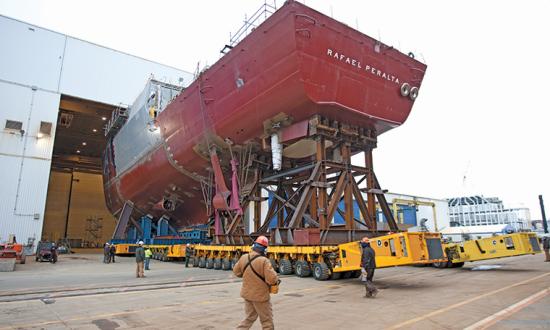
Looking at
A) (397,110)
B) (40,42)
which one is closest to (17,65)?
(40,42)

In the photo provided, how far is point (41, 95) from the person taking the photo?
2642 cm

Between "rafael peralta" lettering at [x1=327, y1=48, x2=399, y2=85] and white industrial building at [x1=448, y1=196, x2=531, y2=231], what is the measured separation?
6834 cm

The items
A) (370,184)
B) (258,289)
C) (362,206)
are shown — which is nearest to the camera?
(258,289)

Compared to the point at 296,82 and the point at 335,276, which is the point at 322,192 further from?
the point at 296,82

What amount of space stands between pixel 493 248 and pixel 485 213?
70.2 meters

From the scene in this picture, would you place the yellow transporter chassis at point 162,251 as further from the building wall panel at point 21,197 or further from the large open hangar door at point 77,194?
the large open hangar door at point 77,194

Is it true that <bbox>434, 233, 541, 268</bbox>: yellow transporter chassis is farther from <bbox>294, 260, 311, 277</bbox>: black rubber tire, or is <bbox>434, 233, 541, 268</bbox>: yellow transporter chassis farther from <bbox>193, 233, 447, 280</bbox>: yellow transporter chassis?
<bbox>294, 260, 311, 277</bbox>: black rubber tire

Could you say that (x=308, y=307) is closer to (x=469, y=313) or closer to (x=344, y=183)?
(x=469, y=313)

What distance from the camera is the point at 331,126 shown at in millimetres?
14023

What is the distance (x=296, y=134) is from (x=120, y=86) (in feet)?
72.5

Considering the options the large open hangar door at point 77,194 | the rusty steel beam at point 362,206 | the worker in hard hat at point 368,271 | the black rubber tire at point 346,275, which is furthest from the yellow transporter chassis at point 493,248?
the large open hangar door at point 77,194

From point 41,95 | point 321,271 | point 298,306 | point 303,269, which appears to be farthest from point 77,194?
point 298,306

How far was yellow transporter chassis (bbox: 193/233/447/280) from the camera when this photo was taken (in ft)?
31.8

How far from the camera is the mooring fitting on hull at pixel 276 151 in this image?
14743mm
